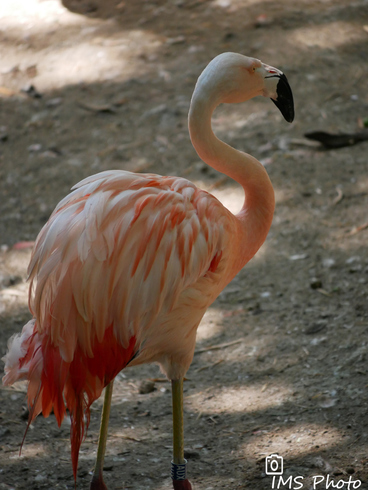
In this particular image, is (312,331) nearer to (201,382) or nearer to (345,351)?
(345,351)

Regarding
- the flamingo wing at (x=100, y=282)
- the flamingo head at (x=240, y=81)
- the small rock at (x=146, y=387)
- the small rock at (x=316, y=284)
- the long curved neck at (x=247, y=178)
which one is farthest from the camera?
the small rock at (x=316, y=284)

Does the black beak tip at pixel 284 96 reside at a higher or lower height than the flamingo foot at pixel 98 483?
higher

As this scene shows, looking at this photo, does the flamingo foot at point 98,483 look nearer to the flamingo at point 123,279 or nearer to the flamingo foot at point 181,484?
the flamingo at point 123,279

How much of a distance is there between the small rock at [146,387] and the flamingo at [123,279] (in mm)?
768

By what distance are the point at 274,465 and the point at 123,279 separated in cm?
113

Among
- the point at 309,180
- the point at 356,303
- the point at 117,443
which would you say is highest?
the point at 309,180

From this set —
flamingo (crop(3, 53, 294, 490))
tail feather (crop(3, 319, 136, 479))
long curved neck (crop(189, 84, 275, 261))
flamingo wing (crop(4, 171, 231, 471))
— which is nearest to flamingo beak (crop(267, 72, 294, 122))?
flamingo (crop(3, 53, 294, 490))

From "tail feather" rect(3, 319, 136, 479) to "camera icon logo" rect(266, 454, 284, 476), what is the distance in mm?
871

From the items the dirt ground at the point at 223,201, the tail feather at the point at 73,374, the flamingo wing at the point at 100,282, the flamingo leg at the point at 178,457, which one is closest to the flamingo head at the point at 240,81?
the flamingo wing at the point at 100,282

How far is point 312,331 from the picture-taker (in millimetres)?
3428

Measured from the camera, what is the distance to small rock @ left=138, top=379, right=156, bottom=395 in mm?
3209

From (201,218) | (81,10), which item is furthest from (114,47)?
(201,218)

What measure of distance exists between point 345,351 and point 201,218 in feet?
4.58

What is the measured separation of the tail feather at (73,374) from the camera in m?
2.10
